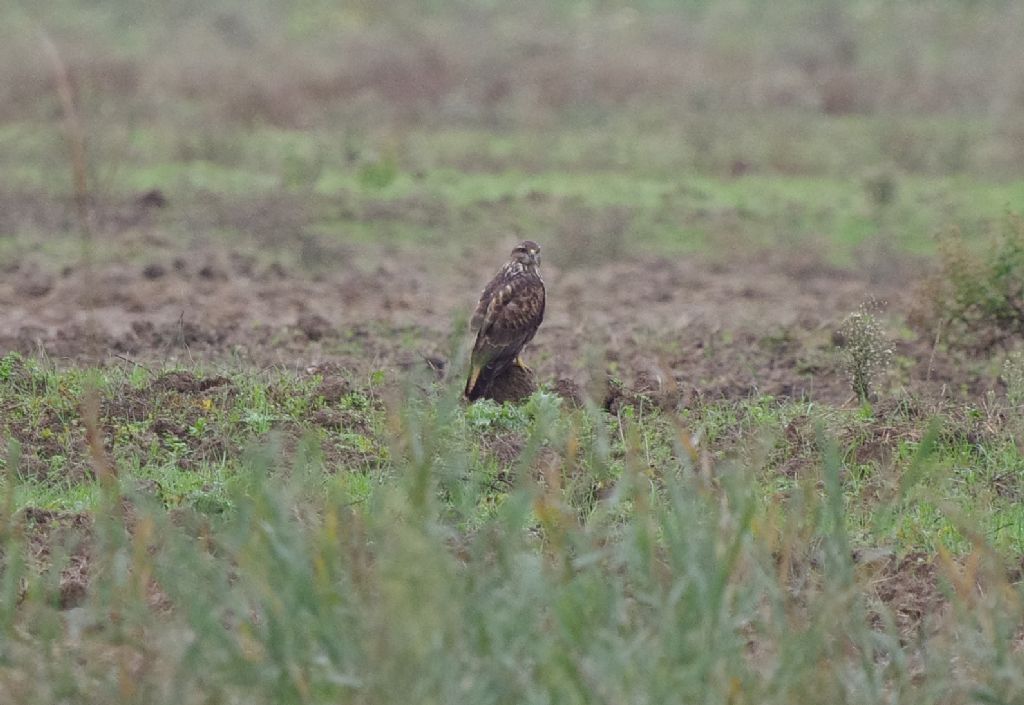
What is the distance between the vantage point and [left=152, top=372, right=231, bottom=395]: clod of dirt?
A: 8375 mm

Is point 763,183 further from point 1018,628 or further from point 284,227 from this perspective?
point 1018,628

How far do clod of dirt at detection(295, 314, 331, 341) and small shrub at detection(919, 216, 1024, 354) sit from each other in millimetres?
4079

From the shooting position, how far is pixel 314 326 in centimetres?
1150

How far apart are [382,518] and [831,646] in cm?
141

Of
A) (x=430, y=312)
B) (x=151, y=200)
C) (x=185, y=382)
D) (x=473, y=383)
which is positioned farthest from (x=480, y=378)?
(x=151, y=200)

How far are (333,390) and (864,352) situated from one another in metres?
2.96

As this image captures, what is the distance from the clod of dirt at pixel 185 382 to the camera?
8.38m

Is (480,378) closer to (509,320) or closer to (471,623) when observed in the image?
(509,320)

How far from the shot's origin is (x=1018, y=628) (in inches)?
227

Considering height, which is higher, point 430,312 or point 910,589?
point 430,312

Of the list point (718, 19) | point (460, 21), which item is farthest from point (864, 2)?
point (460, 21)

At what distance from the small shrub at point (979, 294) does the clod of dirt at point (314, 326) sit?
408 cm

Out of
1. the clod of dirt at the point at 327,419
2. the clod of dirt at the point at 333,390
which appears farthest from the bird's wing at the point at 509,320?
the clod of dirt at the point at 327,419

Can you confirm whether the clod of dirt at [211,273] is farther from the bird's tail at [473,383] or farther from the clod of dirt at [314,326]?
the bird's tail at [473,383]
